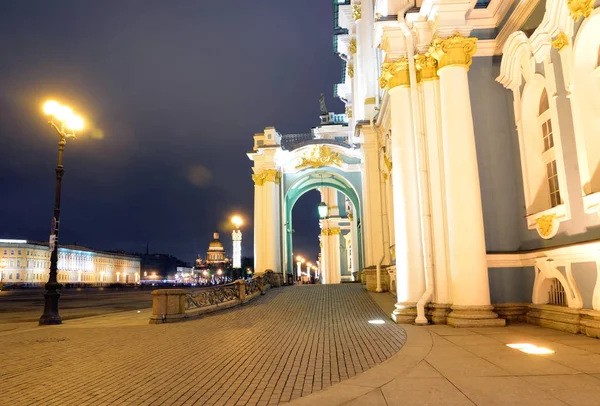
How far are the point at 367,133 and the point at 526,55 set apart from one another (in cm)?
1489

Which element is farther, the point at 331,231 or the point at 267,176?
the point at 331,231

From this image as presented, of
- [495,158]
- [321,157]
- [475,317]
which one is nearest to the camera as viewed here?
[475,317]

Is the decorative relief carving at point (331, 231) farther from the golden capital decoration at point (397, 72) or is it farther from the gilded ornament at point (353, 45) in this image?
the golden capital decoration at point (397, 72)

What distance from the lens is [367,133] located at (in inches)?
1009

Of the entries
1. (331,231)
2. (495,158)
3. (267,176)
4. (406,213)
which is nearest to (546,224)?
(495,158)

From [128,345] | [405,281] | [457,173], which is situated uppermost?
[457,173]

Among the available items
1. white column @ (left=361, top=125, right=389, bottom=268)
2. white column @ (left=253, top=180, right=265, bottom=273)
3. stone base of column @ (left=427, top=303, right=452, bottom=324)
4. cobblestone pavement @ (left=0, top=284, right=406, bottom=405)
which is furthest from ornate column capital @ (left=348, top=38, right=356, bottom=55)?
stone base of column @ (left=427, top=303, right=452, bottom=324)

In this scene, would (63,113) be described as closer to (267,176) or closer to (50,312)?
(50,312)

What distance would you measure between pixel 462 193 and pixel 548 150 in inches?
89.7

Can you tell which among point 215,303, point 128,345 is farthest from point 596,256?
point 215,303

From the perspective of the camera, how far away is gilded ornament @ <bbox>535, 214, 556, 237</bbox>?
985cm

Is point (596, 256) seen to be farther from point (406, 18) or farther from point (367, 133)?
point (367, 133)

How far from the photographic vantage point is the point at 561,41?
9.10 m

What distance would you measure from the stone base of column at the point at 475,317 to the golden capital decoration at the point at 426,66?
611cm
